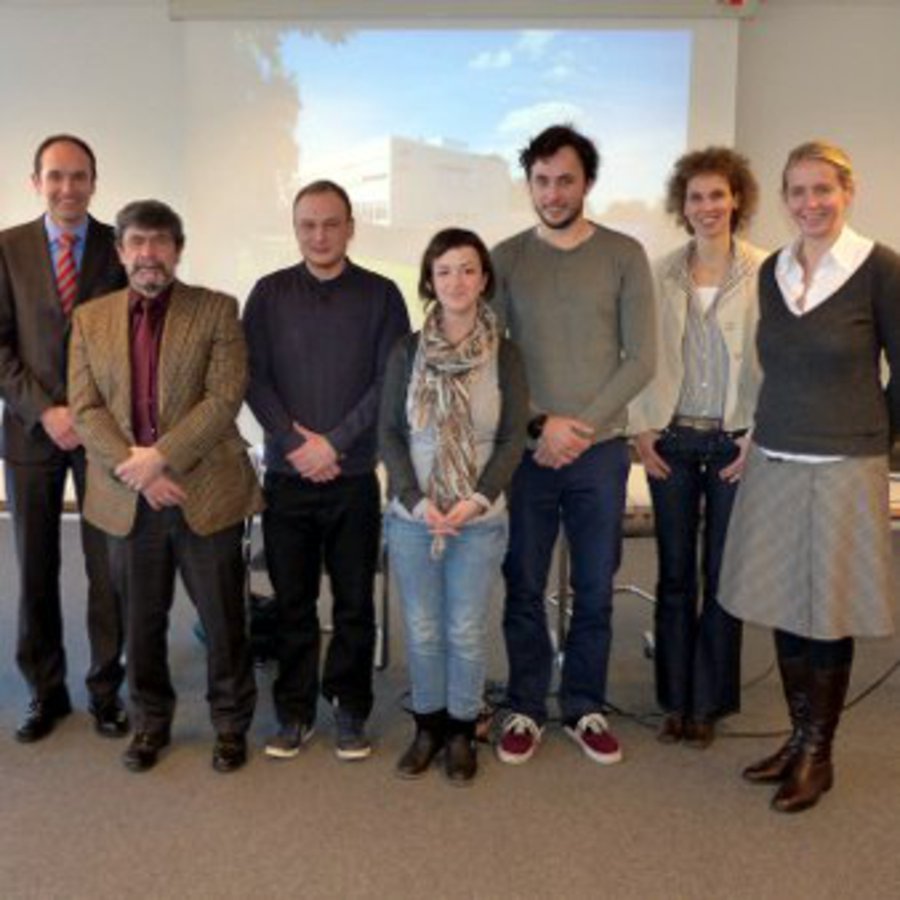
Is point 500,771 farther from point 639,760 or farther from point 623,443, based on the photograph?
point 623,443

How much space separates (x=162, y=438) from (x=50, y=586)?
699mm

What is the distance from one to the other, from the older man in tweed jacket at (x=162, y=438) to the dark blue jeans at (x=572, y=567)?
72 centimetres

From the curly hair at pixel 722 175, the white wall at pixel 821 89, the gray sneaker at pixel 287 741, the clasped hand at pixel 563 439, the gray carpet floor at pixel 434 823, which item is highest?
the white wall at pixel 821 89

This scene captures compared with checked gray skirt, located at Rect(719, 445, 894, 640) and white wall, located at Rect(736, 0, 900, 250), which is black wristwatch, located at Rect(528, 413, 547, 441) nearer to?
checked gray skirt, located at Rect(719, 445, 894, 640)

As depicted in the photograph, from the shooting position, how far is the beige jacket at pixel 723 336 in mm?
2545

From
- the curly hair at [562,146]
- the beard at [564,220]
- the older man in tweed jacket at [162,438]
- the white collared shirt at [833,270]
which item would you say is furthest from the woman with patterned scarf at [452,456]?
the white collared shirt at [833,270]

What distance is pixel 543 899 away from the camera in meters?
2.02

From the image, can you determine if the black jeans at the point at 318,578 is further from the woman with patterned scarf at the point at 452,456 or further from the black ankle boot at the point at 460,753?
the black ankle boot at the point at 460,753

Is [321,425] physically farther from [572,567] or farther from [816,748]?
[816,748]

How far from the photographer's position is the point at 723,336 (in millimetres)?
2549

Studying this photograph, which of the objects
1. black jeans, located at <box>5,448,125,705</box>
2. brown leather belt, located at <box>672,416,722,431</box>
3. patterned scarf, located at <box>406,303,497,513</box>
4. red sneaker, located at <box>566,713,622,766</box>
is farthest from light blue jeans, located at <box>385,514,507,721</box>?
black jeans, located at <box>5,448,125,705</box>

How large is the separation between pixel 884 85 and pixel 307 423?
13.0 ft

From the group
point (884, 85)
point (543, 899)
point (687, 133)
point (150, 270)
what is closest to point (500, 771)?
point (543, 899)

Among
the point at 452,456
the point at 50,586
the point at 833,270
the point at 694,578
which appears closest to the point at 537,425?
the point at 452,456
